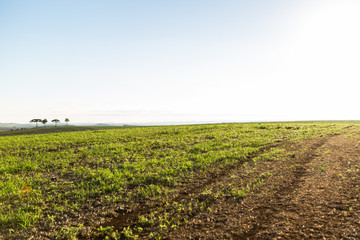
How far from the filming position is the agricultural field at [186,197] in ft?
26.4

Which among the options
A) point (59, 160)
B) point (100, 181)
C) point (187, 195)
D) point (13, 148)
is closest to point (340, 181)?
point (187, 195)

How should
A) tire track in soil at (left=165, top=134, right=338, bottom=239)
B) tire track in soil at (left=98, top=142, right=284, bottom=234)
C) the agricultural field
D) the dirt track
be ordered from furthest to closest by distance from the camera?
tire track in soil at (left=98, top=142, right=284, bottom=234)
the agricultural field
tire track in soil at (left=165, top=134, right=338, bottom=239)
the dirt track

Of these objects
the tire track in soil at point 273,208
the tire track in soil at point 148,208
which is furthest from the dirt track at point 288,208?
the tire track in soil at point 148,208

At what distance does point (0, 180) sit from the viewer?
1431 centimetres

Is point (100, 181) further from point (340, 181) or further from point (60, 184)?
point (340, 181)

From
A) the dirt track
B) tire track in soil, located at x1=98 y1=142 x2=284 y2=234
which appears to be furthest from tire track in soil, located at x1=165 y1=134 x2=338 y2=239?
tire track in soil, located at x1=98 y1=142 x2=284 y2=234

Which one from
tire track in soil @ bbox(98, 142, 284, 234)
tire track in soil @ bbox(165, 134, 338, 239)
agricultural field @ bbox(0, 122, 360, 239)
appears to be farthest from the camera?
tire track in soil @ bbox(98, 142, 284, 234)

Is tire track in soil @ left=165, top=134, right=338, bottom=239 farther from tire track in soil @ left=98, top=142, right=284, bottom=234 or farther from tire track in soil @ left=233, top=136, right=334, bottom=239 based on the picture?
tire track in soil @ left=98, top=142, right=284, bottom=234

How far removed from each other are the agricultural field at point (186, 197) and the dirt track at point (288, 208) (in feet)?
0.13

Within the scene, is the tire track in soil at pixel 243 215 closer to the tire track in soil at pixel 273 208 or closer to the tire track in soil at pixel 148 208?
the tire track in soil at pixel 273 208

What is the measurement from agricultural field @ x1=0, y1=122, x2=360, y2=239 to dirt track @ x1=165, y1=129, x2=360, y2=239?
40 millimetres

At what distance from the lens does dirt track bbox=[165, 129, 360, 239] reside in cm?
751

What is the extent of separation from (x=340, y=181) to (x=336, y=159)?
5.90 meters

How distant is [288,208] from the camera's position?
29.9ft
